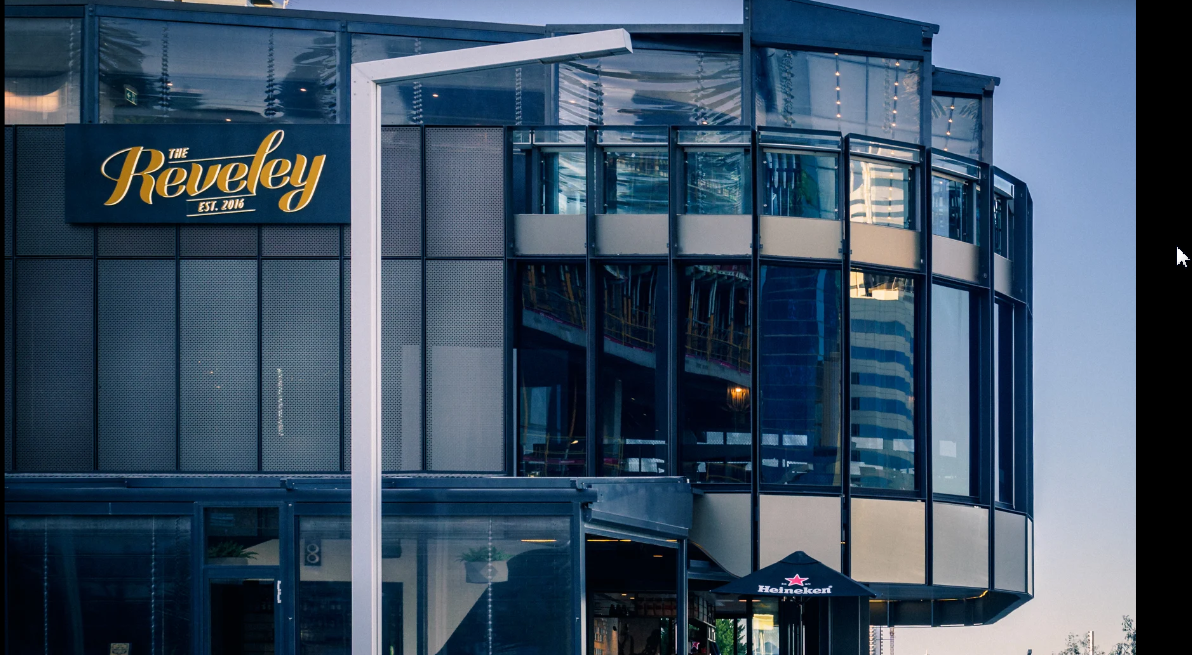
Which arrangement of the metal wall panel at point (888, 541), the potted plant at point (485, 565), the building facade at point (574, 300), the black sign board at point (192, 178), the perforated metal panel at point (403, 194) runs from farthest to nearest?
1. the metal wall panel at point (888, 541)
2. the perforated metal panel at point (403, 194)
3. the black sign board at point (192, 178)
4. the building facade at point (574, 300)
5. the potted plant at point (485, 565)

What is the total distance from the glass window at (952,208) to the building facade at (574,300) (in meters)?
0.06

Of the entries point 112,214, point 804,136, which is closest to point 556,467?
point 804,136

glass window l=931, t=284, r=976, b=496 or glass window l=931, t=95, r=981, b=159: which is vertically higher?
glass window l=931, t=95, r=981, b=159

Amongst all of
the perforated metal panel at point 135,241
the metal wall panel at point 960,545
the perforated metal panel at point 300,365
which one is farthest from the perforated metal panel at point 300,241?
the metal wall panel at point 960,545

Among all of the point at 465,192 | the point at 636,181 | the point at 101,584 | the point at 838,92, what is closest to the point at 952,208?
the point at 838,92

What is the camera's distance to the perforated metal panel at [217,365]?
1961 cm

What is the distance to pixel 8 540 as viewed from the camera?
14508mm

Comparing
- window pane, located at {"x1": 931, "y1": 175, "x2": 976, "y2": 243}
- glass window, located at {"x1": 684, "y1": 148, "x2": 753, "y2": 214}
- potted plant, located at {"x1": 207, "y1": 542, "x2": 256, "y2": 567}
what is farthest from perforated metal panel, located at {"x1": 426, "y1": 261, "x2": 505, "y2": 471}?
window pane, located at {"x1": 931, "y1": 175, "x2": 976, "y2": 243}

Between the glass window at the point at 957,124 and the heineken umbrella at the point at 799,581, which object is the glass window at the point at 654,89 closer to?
the glass window at the point at 957,124

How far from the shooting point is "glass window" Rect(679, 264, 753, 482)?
66.9ft

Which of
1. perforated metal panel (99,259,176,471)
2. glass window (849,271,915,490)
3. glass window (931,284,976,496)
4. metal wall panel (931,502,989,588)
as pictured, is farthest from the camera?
glass window (931,284,976,496)

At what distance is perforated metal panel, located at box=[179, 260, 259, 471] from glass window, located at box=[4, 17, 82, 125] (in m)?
3.46

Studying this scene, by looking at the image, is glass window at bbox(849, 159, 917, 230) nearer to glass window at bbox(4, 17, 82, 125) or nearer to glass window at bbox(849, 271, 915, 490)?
glass window at bbox(849, 271, 915, 490)
